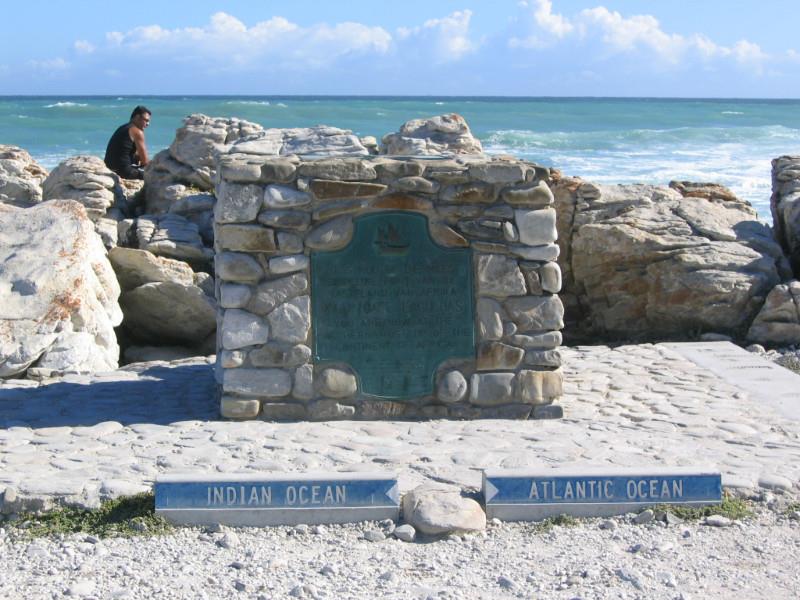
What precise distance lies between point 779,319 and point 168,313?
16.6ft

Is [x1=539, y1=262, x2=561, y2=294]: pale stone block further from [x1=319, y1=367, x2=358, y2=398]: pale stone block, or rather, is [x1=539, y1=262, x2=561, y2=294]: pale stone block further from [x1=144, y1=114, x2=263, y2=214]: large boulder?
[x1=144, y1=114, x2=263, y2=214]: large boulder

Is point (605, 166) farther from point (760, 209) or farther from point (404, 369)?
point (404, 369)

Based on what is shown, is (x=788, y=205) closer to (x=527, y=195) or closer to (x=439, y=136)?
(x=439, y=136)

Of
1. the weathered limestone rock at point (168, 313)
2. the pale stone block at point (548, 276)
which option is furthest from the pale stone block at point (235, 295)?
the weathered limestone rock at point (168, 313)

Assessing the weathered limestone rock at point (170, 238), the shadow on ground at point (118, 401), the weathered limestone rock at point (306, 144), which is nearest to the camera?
the shadow on ground at point (118, 401)

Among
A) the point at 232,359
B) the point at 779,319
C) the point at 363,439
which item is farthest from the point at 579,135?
the point at 363,439

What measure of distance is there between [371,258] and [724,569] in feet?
9.13

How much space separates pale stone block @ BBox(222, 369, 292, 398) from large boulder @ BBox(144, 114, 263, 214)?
540 centimetres

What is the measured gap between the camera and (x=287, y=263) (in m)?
6.33

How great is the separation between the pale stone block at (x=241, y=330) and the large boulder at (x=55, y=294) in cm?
193

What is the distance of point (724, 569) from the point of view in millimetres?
4438

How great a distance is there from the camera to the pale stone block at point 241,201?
6.29 metres

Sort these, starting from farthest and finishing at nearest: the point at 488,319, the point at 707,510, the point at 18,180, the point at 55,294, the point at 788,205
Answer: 1. the point at 18,180
2. the point at 788,205
3. the point at 55,294
4. the point at 488,319
5. the point at 707,510

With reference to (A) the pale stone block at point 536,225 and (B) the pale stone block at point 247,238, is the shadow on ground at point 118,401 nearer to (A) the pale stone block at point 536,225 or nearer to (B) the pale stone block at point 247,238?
(B) the pale stone block at point 247,238
